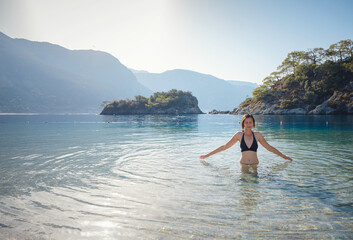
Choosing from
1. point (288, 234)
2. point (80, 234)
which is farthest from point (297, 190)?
point (80, 234)

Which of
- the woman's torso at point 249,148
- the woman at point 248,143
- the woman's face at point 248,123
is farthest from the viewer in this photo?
the woman's torso at point 249,148

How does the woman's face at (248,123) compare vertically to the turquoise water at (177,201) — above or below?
above

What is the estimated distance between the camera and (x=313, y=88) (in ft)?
383

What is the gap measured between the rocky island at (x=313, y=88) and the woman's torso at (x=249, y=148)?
346 ft

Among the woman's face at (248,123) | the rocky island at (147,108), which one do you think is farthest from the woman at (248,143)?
the rocky island at (147,108)

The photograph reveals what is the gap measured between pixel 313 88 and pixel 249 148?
129 metres

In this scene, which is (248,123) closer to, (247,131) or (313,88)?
(247,131)

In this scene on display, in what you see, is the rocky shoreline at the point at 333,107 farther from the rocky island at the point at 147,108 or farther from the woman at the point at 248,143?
the woman at the point at 248,143

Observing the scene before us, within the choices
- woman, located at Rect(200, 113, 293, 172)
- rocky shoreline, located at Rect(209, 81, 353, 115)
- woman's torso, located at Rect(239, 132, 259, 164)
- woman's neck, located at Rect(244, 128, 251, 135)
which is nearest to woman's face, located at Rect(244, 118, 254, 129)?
woman, located at Rect(200, 113, 293, 172)

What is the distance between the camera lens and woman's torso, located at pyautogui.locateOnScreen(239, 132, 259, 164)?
9.78 metres

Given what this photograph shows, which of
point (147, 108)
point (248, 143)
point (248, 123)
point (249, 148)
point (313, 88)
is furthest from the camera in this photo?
point (147, 108)

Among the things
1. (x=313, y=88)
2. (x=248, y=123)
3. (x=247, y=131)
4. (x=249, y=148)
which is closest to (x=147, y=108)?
(x=313, y=88)

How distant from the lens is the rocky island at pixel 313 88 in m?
100

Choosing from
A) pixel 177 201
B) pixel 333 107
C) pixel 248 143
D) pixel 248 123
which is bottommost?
pixel 177 201
